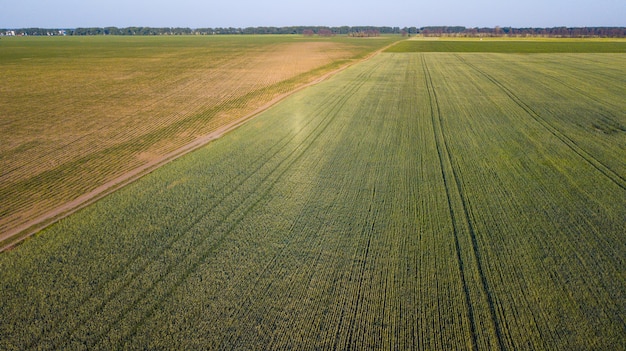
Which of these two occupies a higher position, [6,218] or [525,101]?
[525,101]

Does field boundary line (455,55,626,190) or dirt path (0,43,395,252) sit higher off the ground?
field boundary line (455,55,626,190)

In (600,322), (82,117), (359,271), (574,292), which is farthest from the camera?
(82,117)

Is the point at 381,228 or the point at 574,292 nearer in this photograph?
the point at 574,292

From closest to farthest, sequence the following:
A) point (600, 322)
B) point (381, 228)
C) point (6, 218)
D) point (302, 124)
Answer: point (600, 322) → point (381, 228) → point (6, 218) → point (302, 124)

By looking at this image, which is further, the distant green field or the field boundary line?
the distant green field

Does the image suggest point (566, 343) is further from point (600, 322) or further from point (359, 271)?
point (359, 271)

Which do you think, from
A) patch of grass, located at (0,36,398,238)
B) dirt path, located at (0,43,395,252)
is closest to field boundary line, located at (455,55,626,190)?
dirt path, located at (0,43,395,252)

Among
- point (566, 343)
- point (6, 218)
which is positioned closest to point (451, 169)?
point (566, 343)

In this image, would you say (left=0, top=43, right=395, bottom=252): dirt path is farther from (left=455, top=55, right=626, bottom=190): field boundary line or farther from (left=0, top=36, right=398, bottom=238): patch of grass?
(left=455, top=55, right=626, bottom=190): field boundary line
